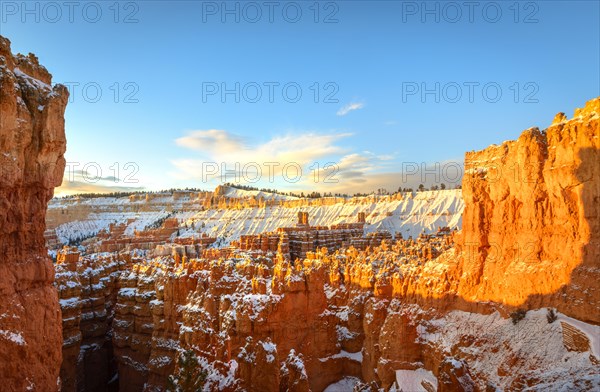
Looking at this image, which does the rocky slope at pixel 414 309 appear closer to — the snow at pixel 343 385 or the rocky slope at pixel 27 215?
the snow at pixel 343 385

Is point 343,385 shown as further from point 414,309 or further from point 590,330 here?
point 590,330

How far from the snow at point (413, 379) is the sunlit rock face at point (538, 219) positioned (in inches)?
153

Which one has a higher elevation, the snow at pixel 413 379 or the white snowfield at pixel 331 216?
the white snowfield at pixel 331 216

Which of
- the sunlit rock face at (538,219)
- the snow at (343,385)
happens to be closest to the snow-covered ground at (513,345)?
the sunlit rock face at (538,219)

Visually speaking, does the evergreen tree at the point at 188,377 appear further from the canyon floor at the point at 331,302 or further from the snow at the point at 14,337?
the snow at the point at 14,337

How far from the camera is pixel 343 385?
61.9 ft

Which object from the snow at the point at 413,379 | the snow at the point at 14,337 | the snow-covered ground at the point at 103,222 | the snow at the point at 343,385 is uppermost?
the snow at the point at 14,337

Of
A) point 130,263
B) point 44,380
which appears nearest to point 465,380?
point 44,380

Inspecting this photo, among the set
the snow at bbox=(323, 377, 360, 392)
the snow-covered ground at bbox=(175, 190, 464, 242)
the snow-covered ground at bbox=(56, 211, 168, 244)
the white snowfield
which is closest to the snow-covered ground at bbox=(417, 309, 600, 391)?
the snow at bbox=(323, 377, 360, 392)

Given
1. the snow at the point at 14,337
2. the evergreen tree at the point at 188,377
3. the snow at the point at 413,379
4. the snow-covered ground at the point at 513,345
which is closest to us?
the snow at the point at 14,337

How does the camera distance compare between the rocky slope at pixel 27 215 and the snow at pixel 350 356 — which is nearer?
the rocky slope at pixel 27 215

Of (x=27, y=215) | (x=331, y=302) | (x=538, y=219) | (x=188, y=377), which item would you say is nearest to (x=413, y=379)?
(x=331, y=302)

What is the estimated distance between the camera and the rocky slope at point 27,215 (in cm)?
690

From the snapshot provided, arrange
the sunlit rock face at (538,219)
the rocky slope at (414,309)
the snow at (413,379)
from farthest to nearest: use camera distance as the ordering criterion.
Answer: the snow at (413,379) → the sunlit rock face at (538,219) → the rocky slope at (414,309)
